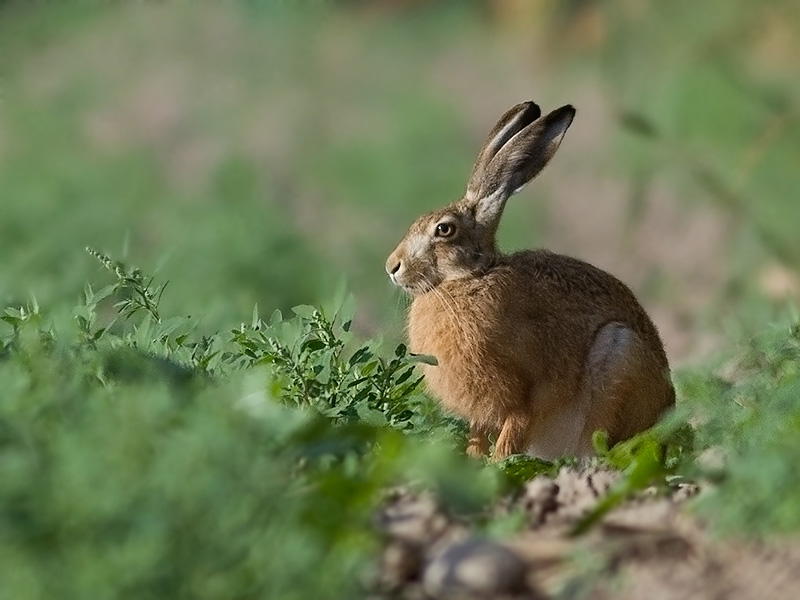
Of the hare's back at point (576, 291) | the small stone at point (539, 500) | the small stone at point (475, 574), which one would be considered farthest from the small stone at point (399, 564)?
the hare's back at point (576, 291)

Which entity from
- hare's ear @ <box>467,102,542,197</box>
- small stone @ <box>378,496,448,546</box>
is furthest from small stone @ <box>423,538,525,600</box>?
hare's ear @ <box>467,102,542,197</box>

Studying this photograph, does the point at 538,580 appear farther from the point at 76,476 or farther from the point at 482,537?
the point at 76,476

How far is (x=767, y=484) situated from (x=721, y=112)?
716 cm

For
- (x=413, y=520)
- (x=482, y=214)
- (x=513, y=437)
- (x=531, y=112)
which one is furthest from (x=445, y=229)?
(x=413, y=520)

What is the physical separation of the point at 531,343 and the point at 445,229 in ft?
1.88

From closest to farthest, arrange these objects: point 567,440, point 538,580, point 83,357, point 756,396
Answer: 1. point 538,580
2. point 83,357
3. point 756,396
4. point 567,440

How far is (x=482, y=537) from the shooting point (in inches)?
122

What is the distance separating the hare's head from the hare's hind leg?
0.58 meters

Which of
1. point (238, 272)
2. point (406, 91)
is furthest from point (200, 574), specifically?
point (406, 91)

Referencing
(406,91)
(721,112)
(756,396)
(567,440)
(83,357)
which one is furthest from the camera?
(406,91)

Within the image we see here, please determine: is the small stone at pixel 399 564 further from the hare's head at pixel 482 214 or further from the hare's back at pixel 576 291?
the hare's head at pixel 482 214

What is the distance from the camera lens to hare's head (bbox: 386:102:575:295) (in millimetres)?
5828

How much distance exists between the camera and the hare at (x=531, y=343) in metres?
5.48

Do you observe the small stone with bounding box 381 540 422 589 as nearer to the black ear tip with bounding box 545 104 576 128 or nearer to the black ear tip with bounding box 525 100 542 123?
the black ear tip with bounding box 545 104 576 128
